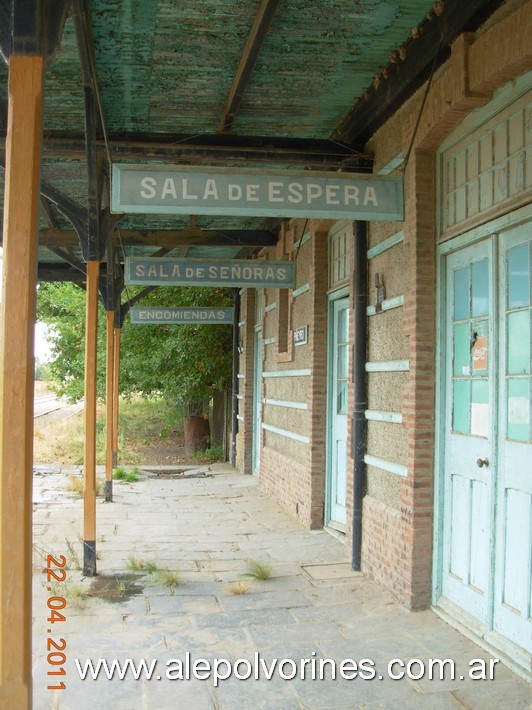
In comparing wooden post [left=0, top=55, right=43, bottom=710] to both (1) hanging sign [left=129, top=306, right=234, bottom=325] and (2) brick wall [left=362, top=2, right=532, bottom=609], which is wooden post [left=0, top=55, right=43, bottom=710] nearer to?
(2) brick wall [left=362, top=2, right=532, bottom=609]

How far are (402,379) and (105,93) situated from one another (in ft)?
11.3

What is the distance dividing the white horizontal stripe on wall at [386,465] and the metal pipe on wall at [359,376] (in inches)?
5.4

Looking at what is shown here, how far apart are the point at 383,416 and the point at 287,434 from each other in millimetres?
4045

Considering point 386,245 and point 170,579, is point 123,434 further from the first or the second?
point 386,245

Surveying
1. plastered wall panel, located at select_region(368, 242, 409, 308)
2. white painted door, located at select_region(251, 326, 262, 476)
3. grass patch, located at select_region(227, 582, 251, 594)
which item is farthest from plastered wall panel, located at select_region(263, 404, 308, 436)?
grass patch, located at select_region(227, 582, 251, 594)

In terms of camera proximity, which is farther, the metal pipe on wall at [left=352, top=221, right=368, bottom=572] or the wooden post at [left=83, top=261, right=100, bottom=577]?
the metal pipe on wall at [left=352, top=221, right=368, bottom=572]

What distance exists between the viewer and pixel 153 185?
4.70 metres

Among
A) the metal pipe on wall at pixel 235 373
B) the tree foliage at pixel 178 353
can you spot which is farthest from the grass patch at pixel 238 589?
the tree foliage at pixel 178 353

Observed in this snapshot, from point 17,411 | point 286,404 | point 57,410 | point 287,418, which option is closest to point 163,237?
point 286,404

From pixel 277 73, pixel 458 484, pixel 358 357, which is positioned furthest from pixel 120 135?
pixel 458 484

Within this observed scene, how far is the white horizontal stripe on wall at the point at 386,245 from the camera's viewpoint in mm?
5906

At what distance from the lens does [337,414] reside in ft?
27.2

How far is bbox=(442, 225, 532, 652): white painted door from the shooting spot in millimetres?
4266

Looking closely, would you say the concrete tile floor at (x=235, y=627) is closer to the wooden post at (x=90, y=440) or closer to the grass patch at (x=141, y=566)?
the grass patch at (x=141, y=566)
